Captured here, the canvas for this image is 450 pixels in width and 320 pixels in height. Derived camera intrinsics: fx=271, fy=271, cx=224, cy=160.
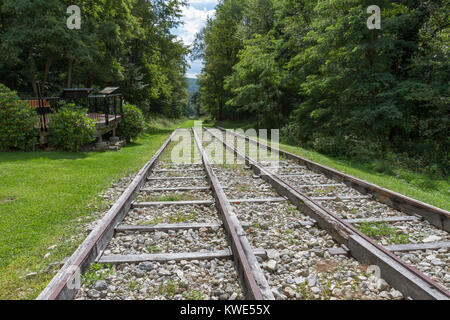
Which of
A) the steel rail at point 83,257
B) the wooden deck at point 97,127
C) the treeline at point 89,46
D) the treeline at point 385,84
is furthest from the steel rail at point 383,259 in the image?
the treeline at point 89,46

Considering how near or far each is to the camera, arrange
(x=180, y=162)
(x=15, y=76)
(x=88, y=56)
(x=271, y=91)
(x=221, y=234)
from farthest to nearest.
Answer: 1. (x=271, y=91)
2. (x=15, y=76)
3. (x=88, y=56)
4. (x=180, y=162)
5. (x=221, y=234)

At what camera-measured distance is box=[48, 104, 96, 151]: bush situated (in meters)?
8.64

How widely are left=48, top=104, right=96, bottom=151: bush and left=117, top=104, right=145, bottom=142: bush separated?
349 centimetres

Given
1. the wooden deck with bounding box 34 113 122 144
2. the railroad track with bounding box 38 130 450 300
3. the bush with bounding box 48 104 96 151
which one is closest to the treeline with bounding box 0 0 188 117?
the wooden deck with bounding box 34 113 122 144

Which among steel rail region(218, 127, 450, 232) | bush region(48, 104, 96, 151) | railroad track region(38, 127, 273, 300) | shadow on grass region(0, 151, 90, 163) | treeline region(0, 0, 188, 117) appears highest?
treeline region(0, 0, 188, 117)

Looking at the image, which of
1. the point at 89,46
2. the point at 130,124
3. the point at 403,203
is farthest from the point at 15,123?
the point at 403,203

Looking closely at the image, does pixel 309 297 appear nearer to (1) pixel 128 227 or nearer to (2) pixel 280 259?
(2) pixel 280 259

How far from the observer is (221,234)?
3.32 metres

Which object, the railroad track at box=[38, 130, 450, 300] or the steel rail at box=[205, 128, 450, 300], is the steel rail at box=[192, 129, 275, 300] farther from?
the steel rail at box=[205, 128, 450, 300]

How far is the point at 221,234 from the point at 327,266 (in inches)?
49.2

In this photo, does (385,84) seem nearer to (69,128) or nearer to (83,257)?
(83,257)

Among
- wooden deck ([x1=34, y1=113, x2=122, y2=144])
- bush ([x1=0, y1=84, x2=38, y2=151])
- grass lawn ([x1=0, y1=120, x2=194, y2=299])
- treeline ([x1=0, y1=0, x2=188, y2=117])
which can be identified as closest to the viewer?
grass lawn ([x1=0, y1=120, x2=194, y2=299])
